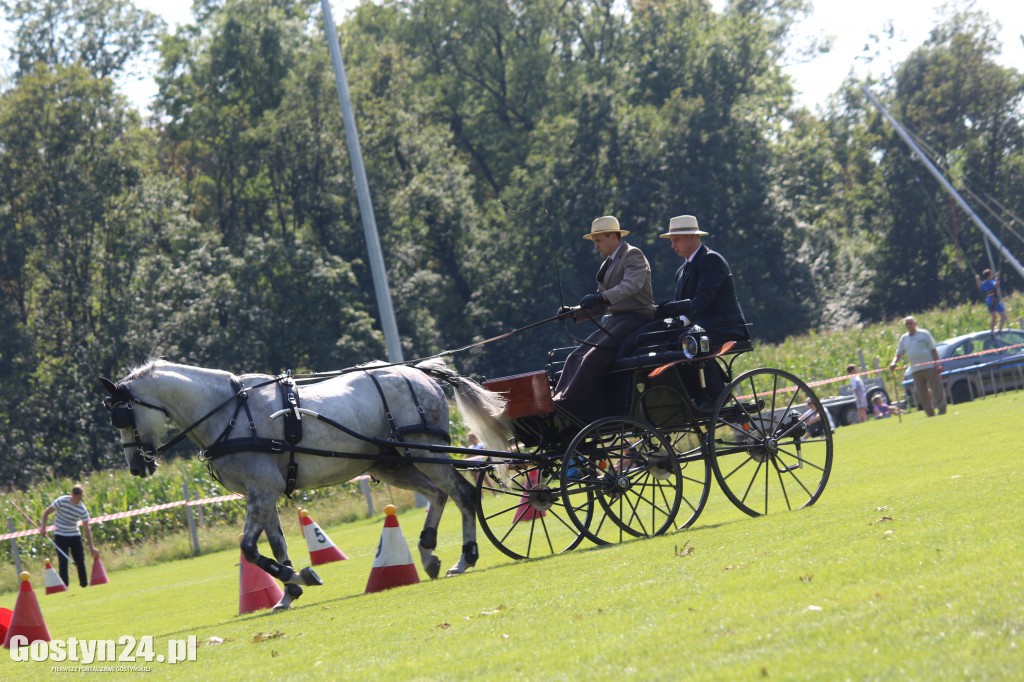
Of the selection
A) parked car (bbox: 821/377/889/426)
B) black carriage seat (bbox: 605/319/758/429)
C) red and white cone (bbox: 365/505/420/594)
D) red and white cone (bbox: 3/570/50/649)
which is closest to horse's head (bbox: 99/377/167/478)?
red and white cone (bbox: 3/570/50/649)

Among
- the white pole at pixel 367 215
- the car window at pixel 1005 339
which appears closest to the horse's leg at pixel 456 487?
the white pole at pixel 367 215

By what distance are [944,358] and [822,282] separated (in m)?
35.2

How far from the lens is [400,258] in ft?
181

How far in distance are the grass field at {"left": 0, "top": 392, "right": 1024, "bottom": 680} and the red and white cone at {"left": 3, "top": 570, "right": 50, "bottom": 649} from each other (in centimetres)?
84

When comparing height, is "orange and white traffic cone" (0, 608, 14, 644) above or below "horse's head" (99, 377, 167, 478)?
below

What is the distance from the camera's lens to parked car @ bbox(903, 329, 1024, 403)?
101 feet

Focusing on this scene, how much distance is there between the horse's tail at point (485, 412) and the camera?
11648mm

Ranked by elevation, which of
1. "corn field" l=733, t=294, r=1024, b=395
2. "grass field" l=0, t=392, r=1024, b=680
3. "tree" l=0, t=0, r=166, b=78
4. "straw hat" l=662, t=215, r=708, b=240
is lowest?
"grass field" l=0, t=392, r=1024, b=680

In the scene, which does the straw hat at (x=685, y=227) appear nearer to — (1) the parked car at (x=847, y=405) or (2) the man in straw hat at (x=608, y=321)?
(2) the man in straw hat at (x=608, y=321)

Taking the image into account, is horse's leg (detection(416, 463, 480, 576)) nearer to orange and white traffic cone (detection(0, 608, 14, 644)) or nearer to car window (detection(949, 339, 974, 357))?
orange and white traffic cone (detection(0, 608, 14, 644))

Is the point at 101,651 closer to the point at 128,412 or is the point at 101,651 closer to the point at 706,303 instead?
the point at 128,412

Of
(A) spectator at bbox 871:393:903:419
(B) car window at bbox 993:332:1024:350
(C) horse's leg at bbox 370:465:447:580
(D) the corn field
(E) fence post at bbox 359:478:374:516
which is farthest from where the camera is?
(D) the corn field

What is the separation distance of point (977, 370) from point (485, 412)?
2170 centimetres

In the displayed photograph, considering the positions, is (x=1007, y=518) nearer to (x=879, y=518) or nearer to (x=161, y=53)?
(x=879, y=518)
